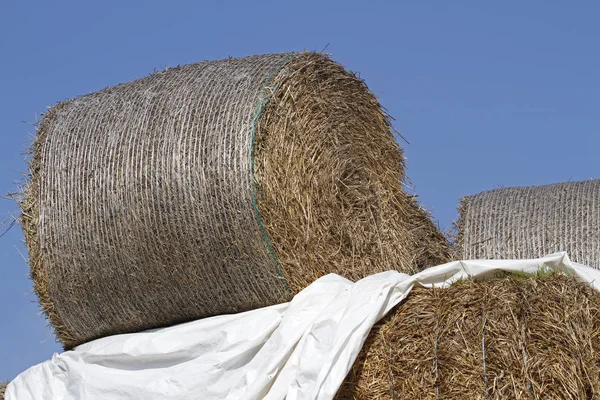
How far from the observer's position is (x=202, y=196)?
177 inches

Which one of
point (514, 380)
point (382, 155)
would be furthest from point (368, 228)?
point (514, 380)

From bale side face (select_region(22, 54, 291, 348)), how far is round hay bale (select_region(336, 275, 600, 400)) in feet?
2.56

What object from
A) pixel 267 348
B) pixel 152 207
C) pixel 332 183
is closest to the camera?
pixel 267 348

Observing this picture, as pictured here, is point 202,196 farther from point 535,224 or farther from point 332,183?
point 535,224

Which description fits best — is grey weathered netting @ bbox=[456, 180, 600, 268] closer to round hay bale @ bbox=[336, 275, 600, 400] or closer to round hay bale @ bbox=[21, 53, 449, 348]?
round hay bale @ bbox=[21, 53, 449, 348]

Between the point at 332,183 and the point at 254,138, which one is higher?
the point at 254,138

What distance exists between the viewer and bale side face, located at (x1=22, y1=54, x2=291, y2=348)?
448 cm

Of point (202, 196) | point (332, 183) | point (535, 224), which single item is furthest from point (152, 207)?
point (535, 224)

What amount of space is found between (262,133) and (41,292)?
1.74m

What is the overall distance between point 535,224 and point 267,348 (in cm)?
269

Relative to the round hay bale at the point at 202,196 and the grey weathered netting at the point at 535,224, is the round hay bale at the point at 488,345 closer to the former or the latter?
the round hay bale at the point at 202,196

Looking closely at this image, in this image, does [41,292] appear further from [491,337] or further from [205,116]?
[491,337]

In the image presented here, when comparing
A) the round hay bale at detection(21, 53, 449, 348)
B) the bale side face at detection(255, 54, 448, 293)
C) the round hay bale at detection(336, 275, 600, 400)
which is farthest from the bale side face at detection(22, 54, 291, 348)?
the round hay bale at detection(336, 275, 600, 400)

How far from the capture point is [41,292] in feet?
17.2
